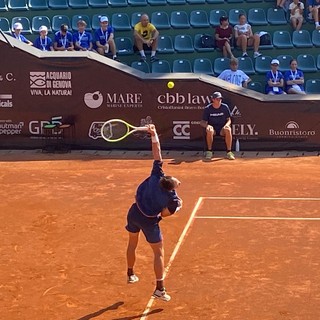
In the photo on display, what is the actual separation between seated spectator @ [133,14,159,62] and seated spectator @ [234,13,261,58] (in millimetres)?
2246

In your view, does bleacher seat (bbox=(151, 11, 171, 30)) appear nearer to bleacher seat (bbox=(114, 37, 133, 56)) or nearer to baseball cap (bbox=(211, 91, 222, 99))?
bleacher seat (bbox=(114, 37, 133, 56))

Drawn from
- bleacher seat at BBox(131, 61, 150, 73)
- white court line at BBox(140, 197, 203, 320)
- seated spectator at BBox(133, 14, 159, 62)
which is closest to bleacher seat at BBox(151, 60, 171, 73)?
bleacher seat at BBox(131, 61, 150, 73)

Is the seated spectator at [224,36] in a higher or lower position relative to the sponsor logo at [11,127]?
higher

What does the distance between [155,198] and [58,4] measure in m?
14.9

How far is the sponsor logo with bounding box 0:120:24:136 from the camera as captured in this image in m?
18.7

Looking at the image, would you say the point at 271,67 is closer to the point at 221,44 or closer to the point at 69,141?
the point at 221,44

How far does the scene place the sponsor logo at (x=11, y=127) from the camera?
1866cm

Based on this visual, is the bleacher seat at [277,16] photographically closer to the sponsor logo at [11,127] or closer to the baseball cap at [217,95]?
the baseball cap at [217,95]

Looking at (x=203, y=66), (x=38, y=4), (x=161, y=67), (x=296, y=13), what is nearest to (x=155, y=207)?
(x=161, y=67)

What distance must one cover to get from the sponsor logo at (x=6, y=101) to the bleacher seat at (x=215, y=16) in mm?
6294

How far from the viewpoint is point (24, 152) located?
18438 millimetres

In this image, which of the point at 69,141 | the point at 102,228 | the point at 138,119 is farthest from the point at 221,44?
the point at 102,228

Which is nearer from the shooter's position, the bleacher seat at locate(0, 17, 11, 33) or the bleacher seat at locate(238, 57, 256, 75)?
the bleacher seat at locate(238, 57, 256, 75)

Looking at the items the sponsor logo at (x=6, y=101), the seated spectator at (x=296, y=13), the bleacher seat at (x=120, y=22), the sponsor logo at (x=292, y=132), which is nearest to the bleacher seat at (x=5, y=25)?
the bleacher seat at (x=120, y=22)
